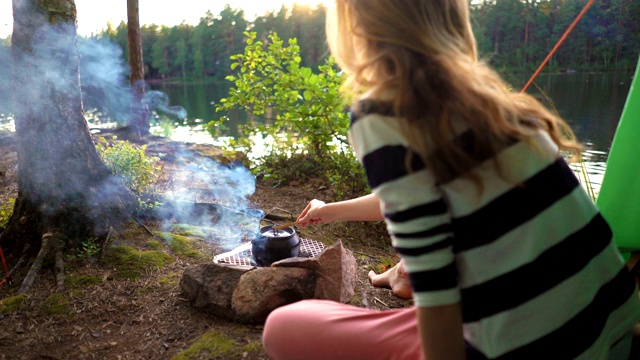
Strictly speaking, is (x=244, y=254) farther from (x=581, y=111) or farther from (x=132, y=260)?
(x=581, y=111)

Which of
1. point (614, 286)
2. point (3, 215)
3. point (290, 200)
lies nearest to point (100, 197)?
point (3, 215)

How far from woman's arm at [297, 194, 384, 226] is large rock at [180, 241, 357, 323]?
50cm

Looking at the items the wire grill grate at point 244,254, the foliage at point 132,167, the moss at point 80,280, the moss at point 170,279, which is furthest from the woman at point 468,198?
the foliage at point 132,167

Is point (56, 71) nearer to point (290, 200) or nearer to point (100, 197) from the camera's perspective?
point (100, 197)

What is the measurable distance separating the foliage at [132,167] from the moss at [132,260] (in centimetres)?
61

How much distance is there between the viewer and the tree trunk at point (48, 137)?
9.87 ft

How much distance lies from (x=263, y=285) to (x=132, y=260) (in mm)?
1142

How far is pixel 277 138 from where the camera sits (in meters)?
5.62

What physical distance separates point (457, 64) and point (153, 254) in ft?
8.83

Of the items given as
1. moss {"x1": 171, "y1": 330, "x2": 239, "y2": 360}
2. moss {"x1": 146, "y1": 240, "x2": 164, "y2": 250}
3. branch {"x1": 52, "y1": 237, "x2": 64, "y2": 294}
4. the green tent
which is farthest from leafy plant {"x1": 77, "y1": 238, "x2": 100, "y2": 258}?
the green tent

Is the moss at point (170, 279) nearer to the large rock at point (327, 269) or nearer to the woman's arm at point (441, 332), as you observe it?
the large rock at point (327, 269)

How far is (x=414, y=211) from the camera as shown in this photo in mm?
1003

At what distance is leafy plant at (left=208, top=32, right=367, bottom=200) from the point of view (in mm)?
4707

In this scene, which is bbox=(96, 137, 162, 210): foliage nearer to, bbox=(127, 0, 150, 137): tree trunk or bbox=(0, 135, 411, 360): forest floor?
bbox=(0, 135, 411, 360): forest floor
